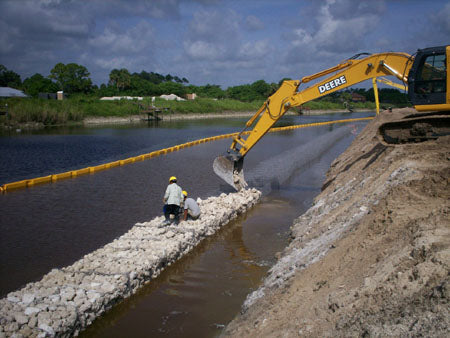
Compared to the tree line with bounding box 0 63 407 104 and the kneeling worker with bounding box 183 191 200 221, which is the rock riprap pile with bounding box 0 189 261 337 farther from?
the tree line with bounding box 0 63 407 104

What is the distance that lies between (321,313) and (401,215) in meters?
2.61

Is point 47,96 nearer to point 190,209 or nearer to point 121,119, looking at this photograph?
point 121,119

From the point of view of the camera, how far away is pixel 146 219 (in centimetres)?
1320

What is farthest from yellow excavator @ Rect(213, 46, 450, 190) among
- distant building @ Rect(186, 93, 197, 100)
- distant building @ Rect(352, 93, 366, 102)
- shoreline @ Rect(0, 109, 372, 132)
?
distant building @ Rect(352, 93, 366, 102)

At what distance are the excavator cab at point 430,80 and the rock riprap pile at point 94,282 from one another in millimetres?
6656

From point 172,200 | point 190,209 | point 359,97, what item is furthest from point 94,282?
point 359,97

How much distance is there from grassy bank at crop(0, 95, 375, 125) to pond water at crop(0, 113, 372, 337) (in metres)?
22.5

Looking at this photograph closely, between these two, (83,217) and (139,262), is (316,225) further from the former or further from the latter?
(83,217)

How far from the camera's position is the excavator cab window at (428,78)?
34.9 feet

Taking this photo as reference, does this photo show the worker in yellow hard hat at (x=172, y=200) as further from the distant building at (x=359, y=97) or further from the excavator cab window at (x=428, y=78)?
the distant building at (x=359, y=97)

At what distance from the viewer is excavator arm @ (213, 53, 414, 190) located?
40.9 feet

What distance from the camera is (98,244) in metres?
11.0

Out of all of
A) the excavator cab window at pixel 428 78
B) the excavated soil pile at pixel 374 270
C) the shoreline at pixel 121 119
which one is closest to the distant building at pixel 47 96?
the shoreline at pixel 121 119

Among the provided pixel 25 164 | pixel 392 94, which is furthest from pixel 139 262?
pixel 392 94
